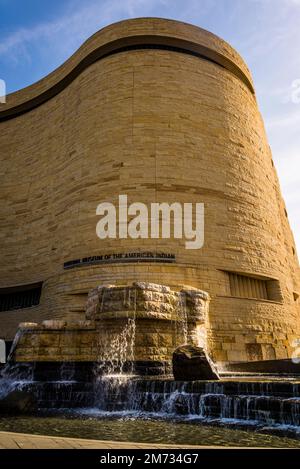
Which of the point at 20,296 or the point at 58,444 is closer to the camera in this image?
the point at 58,444

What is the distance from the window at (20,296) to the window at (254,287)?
9.85m

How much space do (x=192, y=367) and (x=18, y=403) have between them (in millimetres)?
3981

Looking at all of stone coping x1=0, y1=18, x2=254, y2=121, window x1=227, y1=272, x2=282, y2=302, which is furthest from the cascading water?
stone coping x1=0, y1=18, x2=254, y2=121

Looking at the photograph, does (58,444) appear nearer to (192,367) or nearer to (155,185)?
(192,367)

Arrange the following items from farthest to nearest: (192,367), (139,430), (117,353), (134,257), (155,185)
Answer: (155,185) < (134,257) < (117,353) < (192,367) < (139,430)

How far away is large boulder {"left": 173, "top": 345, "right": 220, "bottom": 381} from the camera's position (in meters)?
8.74

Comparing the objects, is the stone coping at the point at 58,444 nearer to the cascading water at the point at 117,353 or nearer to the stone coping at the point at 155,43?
the cascading water at the point at 117,353

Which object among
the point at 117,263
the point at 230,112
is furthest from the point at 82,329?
the point at 230,112

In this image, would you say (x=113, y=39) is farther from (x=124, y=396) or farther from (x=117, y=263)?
(x=124, y=396)

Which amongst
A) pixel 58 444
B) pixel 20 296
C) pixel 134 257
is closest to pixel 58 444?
pixel 58 444

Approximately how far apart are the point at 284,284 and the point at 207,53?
13.6 m

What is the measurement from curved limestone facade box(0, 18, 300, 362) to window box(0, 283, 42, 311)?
7.1 inches

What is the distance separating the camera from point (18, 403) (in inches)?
321

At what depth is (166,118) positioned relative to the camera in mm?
18734
